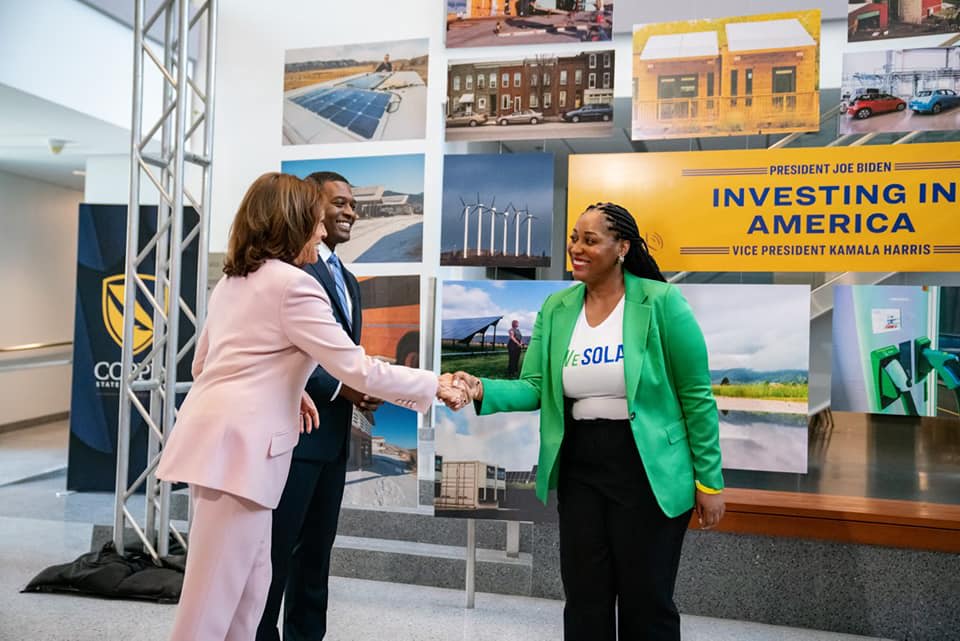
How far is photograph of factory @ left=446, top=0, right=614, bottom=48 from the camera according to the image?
4.22 meters

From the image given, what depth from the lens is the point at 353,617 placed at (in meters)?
3.71

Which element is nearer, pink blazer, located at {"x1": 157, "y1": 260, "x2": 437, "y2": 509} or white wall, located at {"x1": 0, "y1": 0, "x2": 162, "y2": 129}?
pink blazer, located at {"x1": 157, "y1": 260, "x2": 437, "y2": 509}

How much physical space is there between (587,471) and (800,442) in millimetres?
2046

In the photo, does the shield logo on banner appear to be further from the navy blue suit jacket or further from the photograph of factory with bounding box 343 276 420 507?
the navy blue suit jacket

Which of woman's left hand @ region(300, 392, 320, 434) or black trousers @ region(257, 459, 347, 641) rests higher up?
woman's left hand @ region(300, 392, 320, 434)

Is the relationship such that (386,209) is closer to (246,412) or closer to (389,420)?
(389,420)

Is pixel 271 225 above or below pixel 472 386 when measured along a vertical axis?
above

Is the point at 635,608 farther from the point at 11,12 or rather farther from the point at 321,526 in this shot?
the point at 11,12

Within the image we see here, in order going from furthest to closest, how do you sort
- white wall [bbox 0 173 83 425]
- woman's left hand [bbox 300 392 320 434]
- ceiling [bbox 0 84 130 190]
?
white wall [bbox 0 173 83 425]
ceiling [bbox 0 84 130 190]
woman's left hand [bbox 300 392 320 434]

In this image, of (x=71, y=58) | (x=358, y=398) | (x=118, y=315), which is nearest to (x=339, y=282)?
(x=358, y=398)

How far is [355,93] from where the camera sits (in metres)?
4.66

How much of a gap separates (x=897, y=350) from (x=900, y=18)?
5.11ft

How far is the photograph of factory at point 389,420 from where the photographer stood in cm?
450

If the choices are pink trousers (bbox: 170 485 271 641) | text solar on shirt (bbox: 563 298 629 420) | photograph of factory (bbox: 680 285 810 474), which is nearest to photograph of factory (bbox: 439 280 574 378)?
photograph of factory (bbox: 680 285 810 474)
